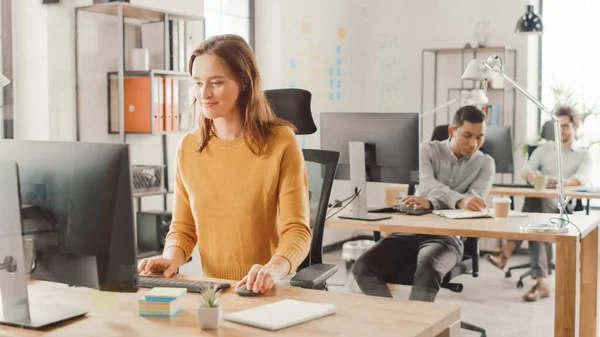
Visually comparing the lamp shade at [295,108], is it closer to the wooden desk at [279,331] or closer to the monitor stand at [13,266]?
the wooden desk at [279,331]

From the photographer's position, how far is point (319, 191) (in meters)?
2.68

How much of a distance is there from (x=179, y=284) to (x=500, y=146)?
3825 millimetres

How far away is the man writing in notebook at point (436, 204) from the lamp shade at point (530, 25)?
6.15 ft

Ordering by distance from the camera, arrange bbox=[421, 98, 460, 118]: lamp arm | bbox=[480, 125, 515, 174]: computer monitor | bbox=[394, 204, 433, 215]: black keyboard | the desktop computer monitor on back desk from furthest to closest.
A: bbox=[421, 98, 460, 118]: lamp arm, bbox=[480, 125, 515, 174]: computer monitor, bbox=[394, 204, 433, 215]: black keyboard, the desktop computer monitor on back desk

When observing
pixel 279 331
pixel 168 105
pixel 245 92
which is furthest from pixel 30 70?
pixel 279 331

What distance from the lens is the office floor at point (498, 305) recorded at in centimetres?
415

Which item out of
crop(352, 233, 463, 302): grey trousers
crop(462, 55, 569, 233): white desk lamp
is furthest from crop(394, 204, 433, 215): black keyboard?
crop(462, 55, 569, 233): white desk lamp

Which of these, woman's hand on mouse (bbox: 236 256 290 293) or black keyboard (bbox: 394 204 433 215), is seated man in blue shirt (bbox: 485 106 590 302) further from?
woman's hand on mouse (bbox: 236 256 290 293)

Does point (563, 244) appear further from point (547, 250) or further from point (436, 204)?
point (547, 250)

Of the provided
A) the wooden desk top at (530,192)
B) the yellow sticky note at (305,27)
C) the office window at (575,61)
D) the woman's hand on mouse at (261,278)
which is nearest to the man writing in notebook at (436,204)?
the wooden desk top at (530,192)

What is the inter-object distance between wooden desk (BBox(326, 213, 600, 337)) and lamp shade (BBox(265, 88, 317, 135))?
707 millimetres

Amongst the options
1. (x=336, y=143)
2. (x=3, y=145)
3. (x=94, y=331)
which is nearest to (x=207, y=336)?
(x=94, y=331)

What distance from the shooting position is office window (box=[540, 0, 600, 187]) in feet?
20.4

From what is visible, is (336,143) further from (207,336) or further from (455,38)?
(455,38)
